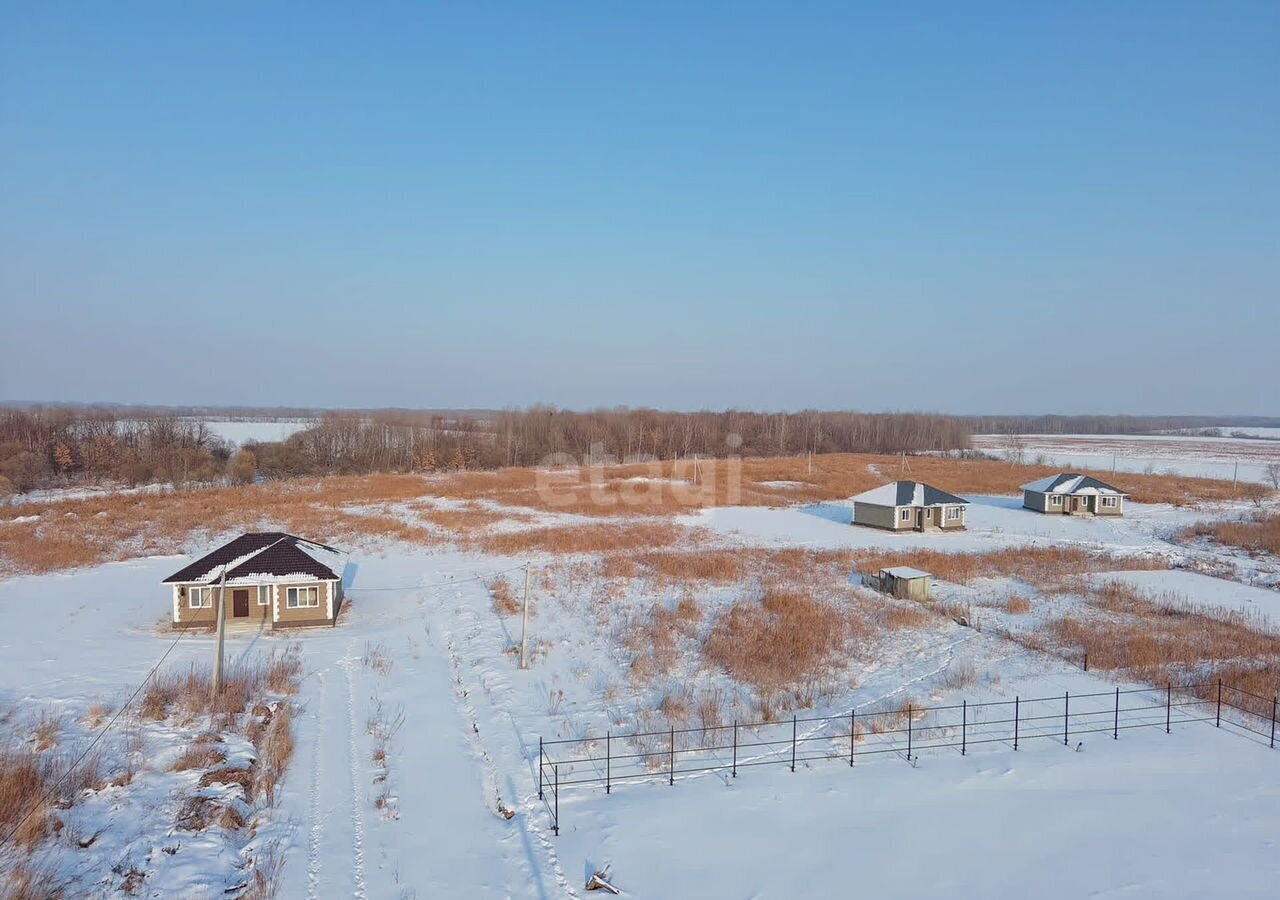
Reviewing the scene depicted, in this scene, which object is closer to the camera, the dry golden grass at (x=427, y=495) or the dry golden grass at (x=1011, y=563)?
the dry golden grass at (x=1011, y=563)

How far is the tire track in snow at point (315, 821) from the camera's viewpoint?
8289mm

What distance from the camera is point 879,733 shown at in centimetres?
1277

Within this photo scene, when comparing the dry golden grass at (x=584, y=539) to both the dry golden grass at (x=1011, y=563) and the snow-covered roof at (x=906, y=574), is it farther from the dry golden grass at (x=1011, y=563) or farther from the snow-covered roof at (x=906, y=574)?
the snow-covered roof at (x=906, y=574)

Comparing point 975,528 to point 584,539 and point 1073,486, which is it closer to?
point 1073,486

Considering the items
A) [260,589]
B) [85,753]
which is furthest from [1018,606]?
[85,753]

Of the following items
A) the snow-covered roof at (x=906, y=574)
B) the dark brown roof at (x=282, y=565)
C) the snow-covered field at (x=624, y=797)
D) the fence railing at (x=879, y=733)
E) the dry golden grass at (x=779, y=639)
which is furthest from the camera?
the snow-covered roof at (x=906, y=574)

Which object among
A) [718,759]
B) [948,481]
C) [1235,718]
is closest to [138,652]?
[718,759]

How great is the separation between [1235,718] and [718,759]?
10.1m

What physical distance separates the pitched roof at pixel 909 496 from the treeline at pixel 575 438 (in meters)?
50.5

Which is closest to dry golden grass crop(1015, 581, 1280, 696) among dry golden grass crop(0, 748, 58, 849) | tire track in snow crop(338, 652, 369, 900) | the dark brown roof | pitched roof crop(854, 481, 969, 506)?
pitched roof crop(854, 481, 969, 506)

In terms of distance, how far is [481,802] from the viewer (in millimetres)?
10242

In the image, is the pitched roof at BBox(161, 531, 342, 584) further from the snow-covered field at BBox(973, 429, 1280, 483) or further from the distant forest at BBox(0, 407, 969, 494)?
the snow-covered field at BBox(973, 429, 1280, 483)

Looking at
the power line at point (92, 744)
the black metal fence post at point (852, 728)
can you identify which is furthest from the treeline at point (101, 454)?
the black metal fence post at point (852, 728)

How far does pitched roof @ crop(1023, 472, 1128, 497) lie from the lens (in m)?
42.1
